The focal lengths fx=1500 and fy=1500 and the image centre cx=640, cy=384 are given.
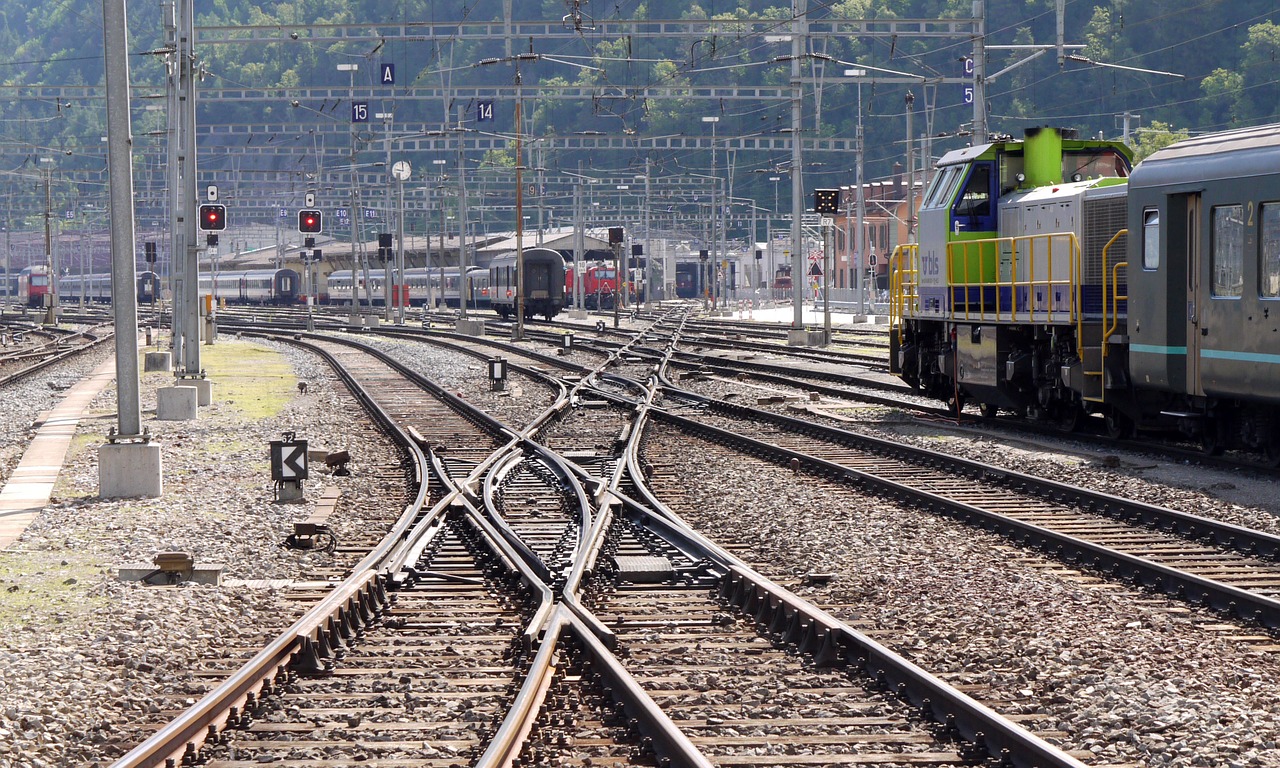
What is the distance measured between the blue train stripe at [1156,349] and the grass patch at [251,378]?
1431 centimetres

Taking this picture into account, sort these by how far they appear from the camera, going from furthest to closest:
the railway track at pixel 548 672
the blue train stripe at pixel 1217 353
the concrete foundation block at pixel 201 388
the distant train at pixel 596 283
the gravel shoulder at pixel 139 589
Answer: the distant train at pixel 596 283 < the concrete foundation block at pixel 201 388 < the blue train stripe at pixel 1217 353 < the gravel shoulder at pixel 139 589 < the railway track at pixel 548 672

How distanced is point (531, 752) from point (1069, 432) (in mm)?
15652

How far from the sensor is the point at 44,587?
1092cm

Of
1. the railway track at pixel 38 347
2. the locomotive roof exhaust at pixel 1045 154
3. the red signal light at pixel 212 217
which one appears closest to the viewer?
the locomotive roof exhaust at pixel 1045 154

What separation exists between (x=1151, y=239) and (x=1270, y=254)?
2.28 meters

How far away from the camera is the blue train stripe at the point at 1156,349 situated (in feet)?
56.9

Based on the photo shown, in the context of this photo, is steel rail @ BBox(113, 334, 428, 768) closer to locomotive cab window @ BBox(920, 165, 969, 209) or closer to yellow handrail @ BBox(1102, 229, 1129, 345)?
yellow handrail @ BBox(1102, 229, 1129, 345)

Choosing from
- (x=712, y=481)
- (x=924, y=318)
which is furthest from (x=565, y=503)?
(x=924, y=318)

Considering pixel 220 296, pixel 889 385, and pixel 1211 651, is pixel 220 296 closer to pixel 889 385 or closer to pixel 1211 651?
pixel 889 385

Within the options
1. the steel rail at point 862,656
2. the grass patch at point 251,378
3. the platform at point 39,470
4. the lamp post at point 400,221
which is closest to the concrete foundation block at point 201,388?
the grass patch at point 251,378

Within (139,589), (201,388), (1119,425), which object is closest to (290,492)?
(139,589)

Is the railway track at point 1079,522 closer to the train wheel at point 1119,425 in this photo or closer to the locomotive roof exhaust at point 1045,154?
the train wheel at point 1119,425

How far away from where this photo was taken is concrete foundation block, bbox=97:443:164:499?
51.3ft

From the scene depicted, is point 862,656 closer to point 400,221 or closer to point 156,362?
point 156,362
